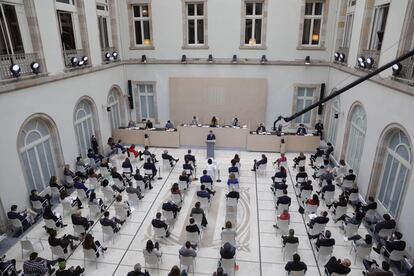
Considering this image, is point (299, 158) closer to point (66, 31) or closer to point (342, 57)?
point (342, 57)

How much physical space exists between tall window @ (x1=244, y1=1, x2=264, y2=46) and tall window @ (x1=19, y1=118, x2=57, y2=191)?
12648 mm

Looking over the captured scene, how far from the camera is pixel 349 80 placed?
48.6ft

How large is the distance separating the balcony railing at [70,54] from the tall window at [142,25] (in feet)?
17.3

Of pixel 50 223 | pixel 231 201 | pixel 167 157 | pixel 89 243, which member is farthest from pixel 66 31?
pixel 231 201

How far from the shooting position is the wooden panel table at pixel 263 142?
690 inches

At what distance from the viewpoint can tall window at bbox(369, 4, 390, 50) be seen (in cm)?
1223

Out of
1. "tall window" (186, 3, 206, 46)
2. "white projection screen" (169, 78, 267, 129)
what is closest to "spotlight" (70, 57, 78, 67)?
"white projection screen" (169, 78, 267, 129)

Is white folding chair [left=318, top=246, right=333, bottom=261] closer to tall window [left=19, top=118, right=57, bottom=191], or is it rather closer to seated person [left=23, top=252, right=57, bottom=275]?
seated person [left=23, top=252, right=57, bottom=275]

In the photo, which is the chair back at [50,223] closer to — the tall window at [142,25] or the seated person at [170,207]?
the seated person at [170,207]

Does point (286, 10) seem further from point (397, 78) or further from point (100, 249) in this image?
point (100, 249)

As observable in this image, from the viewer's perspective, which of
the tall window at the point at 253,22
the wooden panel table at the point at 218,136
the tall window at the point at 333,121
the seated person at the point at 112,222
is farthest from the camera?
the tall window at the point at 253,22

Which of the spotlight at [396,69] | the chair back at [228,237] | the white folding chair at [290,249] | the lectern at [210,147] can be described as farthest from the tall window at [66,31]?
the spotlight at [396,69]

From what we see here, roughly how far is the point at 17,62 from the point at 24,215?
5.62m

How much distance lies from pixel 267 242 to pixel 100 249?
5.44 metres
